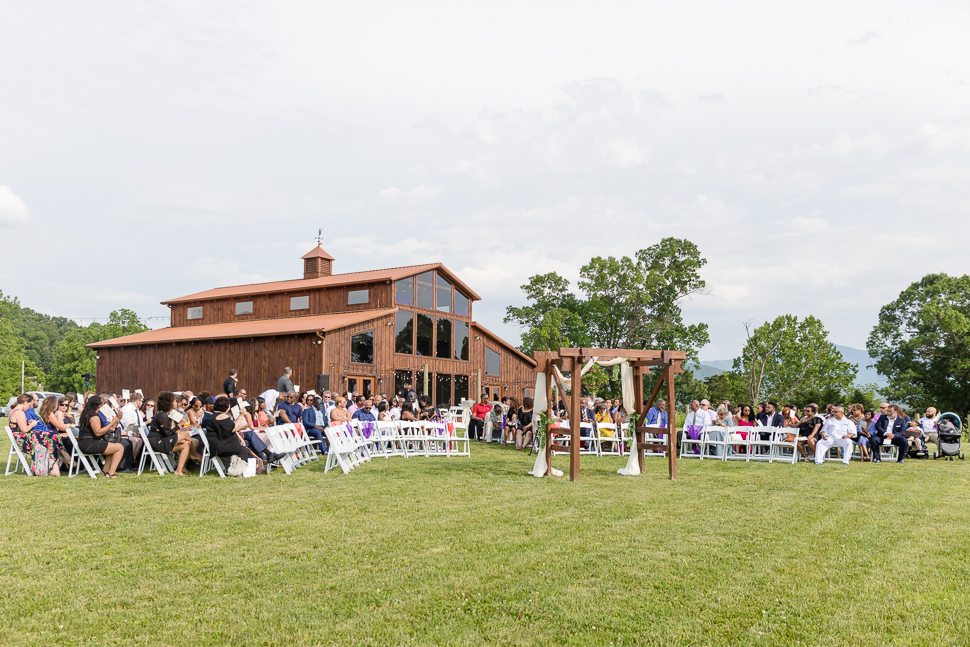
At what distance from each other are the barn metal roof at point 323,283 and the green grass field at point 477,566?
22.5m

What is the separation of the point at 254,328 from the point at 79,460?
1965cm

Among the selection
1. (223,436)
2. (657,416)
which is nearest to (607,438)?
(657,416)

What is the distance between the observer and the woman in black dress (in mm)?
10852

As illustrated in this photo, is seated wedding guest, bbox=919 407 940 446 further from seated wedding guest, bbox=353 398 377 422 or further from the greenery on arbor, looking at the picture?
the greenery on arbor

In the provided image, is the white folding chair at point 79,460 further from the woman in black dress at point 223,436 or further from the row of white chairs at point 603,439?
the row of white chairs at point 603,439

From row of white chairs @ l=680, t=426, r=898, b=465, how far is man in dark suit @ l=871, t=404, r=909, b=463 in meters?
0.18

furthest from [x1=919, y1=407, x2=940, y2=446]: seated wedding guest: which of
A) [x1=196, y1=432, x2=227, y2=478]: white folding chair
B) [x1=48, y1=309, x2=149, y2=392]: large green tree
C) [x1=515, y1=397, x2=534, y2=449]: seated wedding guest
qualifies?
[x1=48, y1=309, x2=149, y2=392]: large green tree

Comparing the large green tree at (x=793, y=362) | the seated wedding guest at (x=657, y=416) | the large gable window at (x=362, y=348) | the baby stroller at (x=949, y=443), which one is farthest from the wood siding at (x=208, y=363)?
the large green tree at (x=793, y=362)

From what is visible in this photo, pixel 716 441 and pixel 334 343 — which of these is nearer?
pixel 716 441

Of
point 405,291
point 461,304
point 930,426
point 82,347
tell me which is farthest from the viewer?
point 82,347

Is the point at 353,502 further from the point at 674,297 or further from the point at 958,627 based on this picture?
the point at 674,297

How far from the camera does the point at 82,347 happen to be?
66.1m

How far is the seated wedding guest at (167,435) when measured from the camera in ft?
36.0

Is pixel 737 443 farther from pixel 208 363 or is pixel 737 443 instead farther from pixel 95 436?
pixel 208 363
